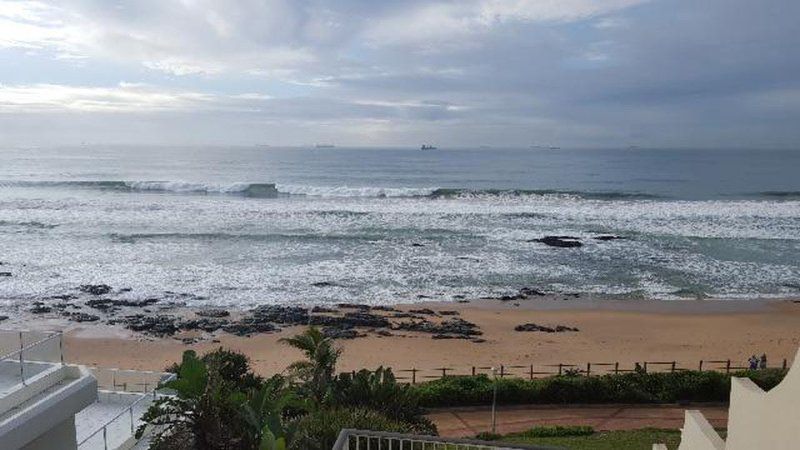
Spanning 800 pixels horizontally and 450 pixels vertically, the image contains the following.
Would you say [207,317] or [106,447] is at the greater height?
[106,447]

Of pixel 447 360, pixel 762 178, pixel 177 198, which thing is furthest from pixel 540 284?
pixel 762 178

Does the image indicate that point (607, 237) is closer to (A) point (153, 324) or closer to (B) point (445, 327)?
(B) point (445, 327)

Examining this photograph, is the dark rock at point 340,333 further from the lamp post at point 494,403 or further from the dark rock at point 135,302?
the dark rock at point 135,302

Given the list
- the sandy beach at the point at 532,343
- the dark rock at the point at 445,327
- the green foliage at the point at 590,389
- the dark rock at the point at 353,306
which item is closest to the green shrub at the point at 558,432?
the green foliage at the point at 590,389

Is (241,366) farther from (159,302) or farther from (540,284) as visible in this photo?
(540,284)

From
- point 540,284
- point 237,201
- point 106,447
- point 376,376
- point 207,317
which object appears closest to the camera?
point 106,447

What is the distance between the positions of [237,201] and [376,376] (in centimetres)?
5481

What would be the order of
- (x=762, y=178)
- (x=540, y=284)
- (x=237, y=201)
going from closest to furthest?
(x=540, y=284) → (x=237, y=201) → (x=762, y=178)

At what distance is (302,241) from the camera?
143 feet

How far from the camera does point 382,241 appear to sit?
4378cm

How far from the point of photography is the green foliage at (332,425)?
957 centimetres

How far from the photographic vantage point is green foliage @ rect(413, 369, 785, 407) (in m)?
17.8

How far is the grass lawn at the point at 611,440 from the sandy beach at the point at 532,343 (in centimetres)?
553

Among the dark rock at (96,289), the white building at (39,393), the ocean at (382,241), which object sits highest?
the white building at (39,393)
